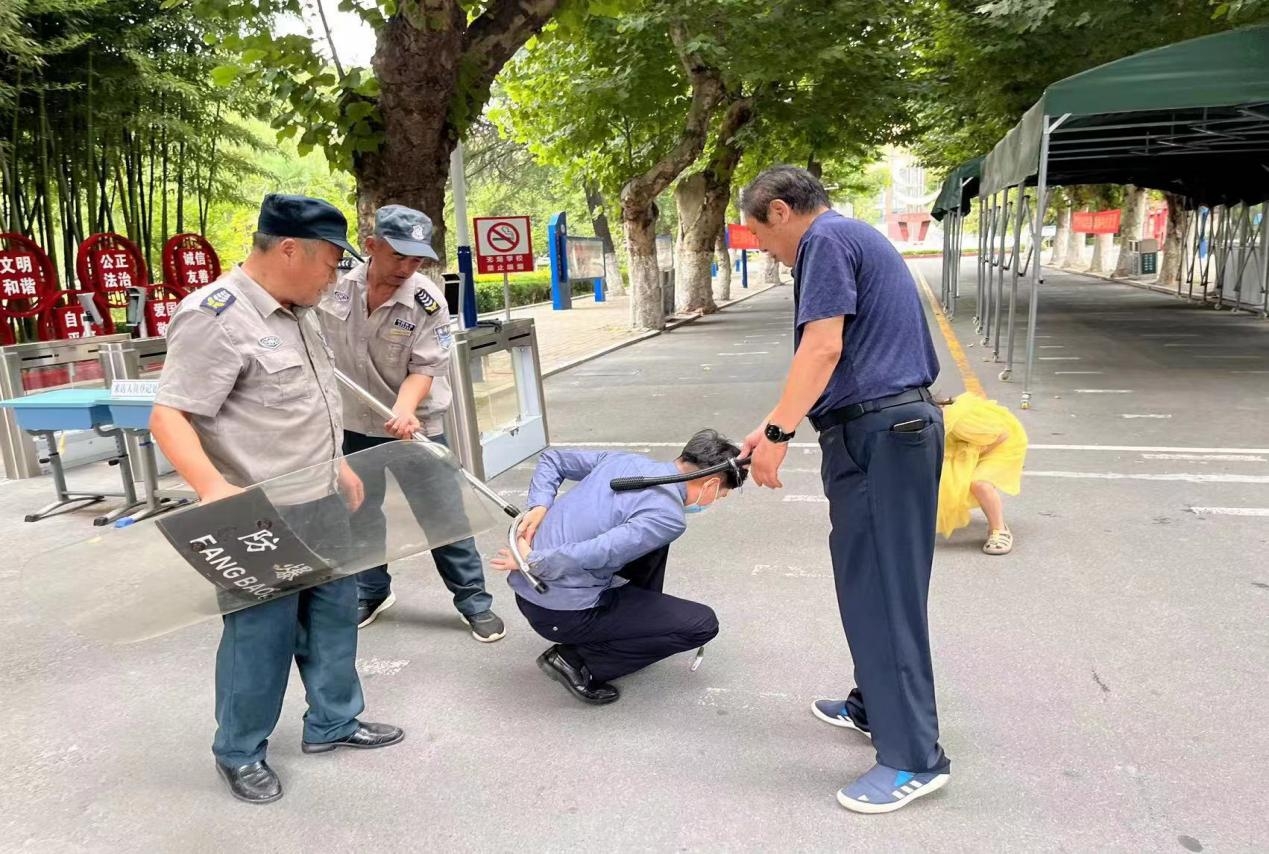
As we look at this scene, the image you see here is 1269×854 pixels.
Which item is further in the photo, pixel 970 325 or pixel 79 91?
pixel 970 325

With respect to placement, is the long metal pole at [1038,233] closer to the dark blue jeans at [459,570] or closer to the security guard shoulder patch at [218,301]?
the dark blue jeans at [459,570]

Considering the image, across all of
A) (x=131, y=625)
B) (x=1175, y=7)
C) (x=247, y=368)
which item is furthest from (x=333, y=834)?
(x=1175, y=7)

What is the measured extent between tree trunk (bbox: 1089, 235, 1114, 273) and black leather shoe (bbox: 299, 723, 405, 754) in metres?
34.6

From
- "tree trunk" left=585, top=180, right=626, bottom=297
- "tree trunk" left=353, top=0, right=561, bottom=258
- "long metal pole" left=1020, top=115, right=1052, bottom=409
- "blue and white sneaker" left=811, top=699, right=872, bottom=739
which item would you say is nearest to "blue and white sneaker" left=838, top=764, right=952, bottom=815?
"blue and white sneaker" left=811, top=699, right=872, bottom=739

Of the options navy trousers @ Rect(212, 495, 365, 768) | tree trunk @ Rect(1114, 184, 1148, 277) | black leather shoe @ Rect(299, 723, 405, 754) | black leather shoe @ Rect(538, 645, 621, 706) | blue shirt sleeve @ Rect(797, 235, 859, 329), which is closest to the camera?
blue shirt sleeve @ Rect(797, 235, 859, 329)

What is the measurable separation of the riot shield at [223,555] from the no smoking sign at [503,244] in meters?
8.27

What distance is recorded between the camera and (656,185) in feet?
53.9

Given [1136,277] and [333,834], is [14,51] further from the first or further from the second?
[1136,277]

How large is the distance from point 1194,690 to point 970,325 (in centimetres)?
1354

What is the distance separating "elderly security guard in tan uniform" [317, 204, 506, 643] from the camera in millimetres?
3516

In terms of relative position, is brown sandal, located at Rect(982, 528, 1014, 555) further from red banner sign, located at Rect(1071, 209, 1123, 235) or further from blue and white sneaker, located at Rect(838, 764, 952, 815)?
red banner sign, located at Rect(1071, 209, 1123, 235)

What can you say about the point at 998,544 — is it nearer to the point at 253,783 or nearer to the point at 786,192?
the point at 786,192

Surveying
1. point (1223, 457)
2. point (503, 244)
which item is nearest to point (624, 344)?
point (503, 244)

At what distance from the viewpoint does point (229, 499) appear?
7.57 feet
